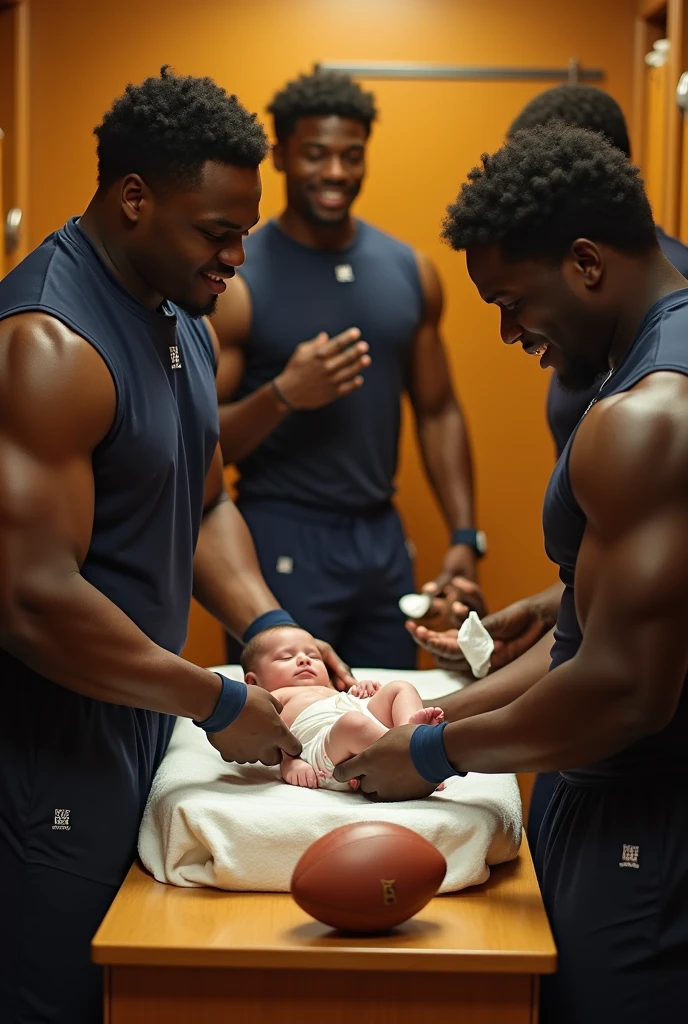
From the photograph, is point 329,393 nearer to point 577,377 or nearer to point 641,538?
point 577,377

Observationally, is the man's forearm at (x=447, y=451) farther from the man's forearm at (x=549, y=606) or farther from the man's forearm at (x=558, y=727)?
the man's forearm at (x=558, y=727)

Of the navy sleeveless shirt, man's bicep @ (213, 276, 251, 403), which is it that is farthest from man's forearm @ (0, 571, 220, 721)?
man's bicep @ (213, 276, 251, 403)

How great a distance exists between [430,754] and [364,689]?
0.50 m

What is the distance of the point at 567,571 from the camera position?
5.68 ft

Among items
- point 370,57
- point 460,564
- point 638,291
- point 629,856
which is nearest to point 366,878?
point 629,856

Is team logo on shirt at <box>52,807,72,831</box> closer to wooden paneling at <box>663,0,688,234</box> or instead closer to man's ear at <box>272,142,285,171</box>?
man's ear at <box>272,142,285,171</box>

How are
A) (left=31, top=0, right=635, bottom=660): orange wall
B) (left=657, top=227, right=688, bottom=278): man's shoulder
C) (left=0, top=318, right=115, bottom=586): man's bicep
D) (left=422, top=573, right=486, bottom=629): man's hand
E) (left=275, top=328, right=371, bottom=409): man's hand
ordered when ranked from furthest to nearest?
(left=31, top=0, right=635, bottom=660): orange wall < (left=275, top=328, right=371, bottom=409): man's hand < (left=422, top=573, right=486, bottom=629): man's hand < (left=657, top=227, right=688, bottom=278): man's shoulder < (left=0, top=318, right=115, bottom=586): man's bicep

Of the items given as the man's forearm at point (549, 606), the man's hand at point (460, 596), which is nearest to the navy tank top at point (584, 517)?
the man's forearm at point (549, 606)

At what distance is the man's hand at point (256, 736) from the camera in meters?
1.90

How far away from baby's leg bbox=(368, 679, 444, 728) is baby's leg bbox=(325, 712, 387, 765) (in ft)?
0.20

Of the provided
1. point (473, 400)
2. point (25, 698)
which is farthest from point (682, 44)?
point (25, 698)

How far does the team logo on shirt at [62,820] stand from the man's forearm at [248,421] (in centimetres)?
161

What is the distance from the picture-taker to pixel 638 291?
165cm

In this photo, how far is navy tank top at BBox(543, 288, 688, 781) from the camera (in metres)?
1.56
